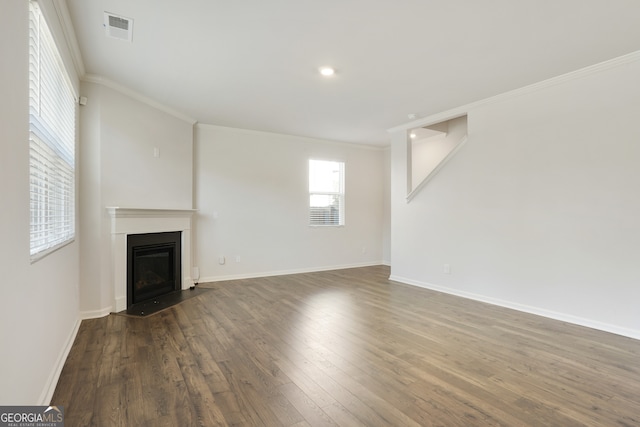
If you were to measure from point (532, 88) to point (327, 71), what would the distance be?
238cm

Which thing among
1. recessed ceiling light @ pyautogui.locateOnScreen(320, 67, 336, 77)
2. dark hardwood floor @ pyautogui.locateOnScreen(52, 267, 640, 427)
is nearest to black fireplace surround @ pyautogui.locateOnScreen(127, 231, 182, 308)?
dark hardwood floor @ pyautogui.locateOnScreen(52, 267, 640, 427)

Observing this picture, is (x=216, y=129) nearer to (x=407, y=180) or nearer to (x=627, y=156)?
(x=407, y=180)

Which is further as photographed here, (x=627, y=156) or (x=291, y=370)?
(x=627, y=156)

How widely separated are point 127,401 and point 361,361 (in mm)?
1582

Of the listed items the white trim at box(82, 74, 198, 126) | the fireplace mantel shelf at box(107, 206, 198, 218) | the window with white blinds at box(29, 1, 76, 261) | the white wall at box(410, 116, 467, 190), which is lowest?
the fireplace mantel shelf at box(107, 206, 198, 218)

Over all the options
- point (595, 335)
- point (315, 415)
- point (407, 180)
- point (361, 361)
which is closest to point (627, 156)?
point (595, 335)

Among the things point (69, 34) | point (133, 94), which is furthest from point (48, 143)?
point (133, 94)

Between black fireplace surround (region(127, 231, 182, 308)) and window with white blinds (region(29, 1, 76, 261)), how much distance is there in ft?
3.28

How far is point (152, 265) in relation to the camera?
4.34m

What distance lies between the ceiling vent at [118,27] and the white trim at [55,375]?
100 inches

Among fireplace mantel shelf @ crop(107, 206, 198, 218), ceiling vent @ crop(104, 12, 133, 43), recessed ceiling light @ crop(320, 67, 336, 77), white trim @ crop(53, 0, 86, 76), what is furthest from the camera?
fireplace mantel shelf @ crop(107, 206, 198, 218)

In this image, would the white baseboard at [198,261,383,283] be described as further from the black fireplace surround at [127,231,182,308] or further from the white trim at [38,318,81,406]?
the white trim at [38,318,81,406]

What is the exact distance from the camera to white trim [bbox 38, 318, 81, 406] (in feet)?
6.21

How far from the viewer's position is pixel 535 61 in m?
3.07
